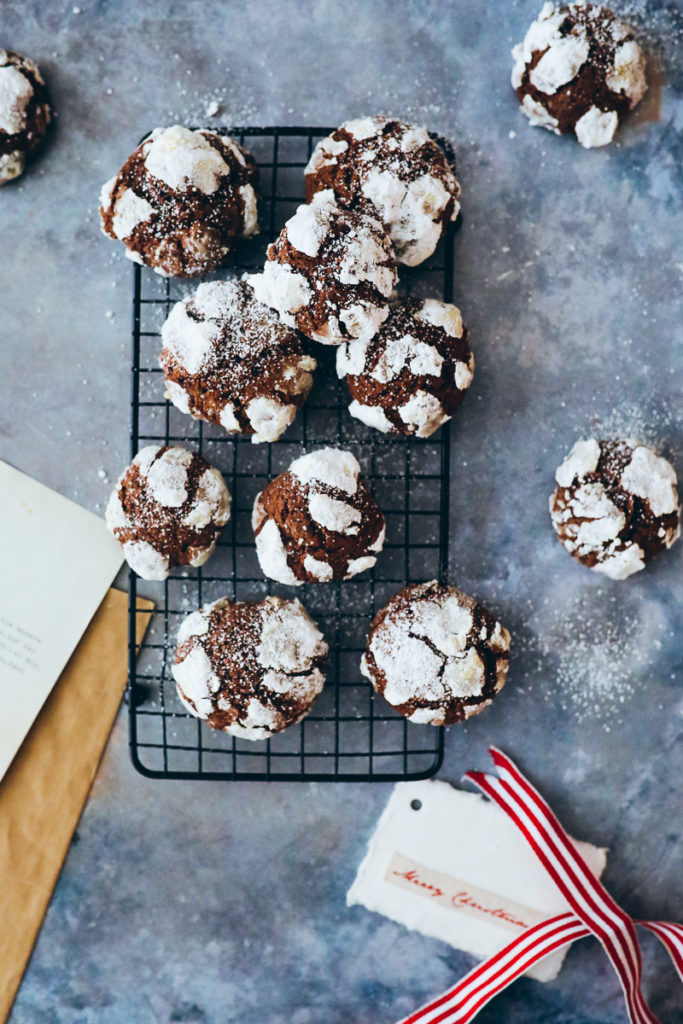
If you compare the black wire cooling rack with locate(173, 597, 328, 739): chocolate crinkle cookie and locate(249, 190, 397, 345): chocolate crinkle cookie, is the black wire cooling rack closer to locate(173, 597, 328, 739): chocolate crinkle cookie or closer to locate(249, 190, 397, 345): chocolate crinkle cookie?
locate(173, 597, 328, 739): chocolate crinkle cookie

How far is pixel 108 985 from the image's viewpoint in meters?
1.68

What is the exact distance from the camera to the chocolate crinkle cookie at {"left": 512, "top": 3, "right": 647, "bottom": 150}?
1509 mm

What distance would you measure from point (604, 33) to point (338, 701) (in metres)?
1.31

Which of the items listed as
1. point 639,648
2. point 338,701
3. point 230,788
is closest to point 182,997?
point 230,788

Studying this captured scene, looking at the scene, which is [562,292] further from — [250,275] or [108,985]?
[108,985]

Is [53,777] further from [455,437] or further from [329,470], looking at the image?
[455,437]

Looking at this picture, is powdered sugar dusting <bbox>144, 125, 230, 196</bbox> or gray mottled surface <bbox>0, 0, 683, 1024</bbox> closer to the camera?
powdered sugar dusting <bbox>144, 125, 230, 196</bbox>

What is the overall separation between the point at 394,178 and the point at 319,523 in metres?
0.57

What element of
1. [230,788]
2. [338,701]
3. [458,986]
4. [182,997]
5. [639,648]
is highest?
[639,648]

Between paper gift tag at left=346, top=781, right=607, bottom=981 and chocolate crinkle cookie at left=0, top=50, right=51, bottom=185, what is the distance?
54.3 inches

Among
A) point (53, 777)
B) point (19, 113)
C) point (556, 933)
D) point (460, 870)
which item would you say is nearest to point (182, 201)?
point (19, 113)

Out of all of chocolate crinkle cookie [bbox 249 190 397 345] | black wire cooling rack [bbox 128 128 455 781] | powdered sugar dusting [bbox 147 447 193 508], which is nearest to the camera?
chocolate crinkle cookie [bbox 249 190 397 345]

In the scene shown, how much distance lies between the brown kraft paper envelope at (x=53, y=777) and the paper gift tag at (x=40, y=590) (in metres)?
0.03

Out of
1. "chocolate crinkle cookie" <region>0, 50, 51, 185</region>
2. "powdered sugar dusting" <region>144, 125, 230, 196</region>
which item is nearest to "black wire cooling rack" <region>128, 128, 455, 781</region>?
"powdered sugar dusting" <region>144, 125, 230, 196</region>
